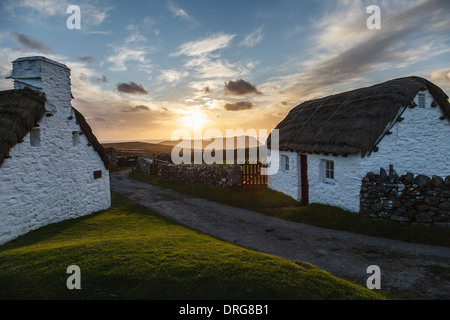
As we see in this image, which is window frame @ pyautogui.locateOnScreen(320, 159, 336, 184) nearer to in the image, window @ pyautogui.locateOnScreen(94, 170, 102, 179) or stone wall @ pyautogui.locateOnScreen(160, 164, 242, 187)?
stone wall @ pyautogui.locateOnScreen(160, 164, 242, 187)

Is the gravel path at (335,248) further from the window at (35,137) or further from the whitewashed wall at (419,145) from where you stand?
the window at (35,137)

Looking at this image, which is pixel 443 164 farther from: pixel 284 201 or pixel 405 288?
pixel 405 288

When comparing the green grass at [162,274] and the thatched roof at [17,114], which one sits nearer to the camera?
the green grass at [162,274]

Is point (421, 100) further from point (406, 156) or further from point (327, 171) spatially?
point (327, 171)

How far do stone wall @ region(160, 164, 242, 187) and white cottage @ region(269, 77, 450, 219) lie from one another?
5522 millimetres

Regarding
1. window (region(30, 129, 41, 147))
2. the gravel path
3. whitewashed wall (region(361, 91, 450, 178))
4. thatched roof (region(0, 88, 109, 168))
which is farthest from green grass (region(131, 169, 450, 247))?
thatched roof (region(0, 88, 109, 168))

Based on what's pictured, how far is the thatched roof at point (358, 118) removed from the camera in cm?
1170

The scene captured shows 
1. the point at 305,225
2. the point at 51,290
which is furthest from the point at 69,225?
the point at 305,225

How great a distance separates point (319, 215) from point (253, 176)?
712cm

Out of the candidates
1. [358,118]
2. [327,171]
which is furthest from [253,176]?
[358,118]

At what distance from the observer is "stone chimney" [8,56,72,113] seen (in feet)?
36.2

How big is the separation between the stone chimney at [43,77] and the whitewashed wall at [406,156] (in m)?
13.2

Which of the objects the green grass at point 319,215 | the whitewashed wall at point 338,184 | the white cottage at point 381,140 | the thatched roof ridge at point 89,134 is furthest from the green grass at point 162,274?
the thatched roof ridge at point 89,134
